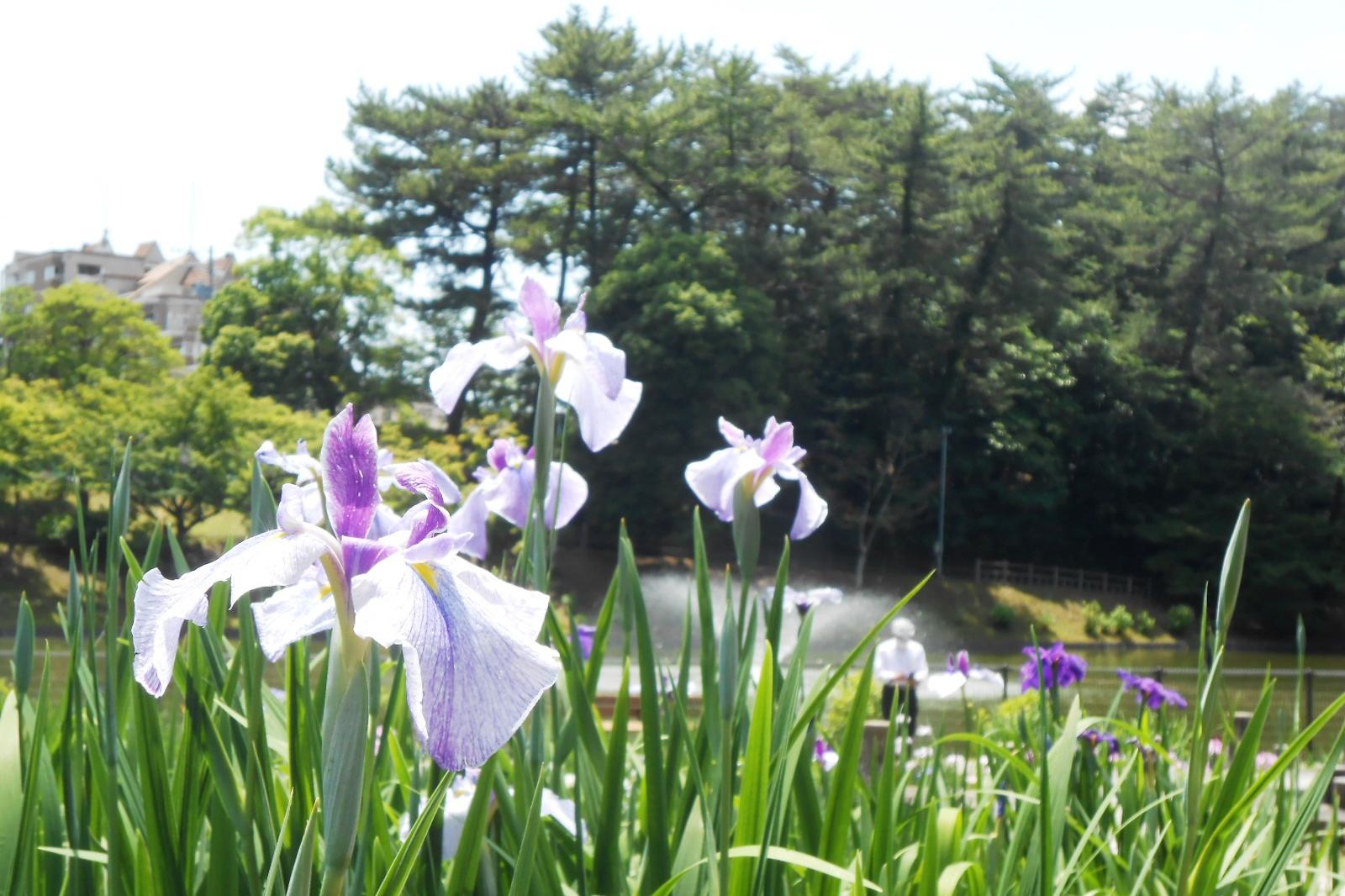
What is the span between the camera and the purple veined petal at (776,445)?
1.51 m

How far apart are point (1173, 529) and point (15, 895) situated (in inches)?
1166

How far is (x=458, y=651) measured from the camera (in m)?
0.60

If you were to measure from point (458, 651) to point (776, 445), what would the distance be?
0.96 m

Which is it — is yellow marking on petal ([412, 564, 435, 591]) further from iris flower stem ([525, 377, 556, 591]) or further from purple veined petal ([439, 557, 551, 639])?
iris flower stem ([525, 377, 556, 591])

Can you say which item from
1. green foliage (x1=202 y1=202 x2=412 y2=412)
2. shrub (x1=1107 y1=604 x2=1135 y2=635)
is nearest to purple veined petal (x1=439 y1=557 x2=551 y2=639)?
green foliage (x1=202 y1=202 x2=412 y2=412)

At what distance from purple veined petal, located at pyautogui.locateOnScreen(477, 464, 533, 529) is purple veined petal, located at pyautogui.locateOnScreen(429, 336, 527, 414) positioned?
209 millimetres

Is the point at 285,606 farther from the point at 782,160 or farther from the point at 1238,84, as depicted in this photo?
the point at 1238,84

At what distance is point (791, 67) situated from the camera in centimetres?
3109

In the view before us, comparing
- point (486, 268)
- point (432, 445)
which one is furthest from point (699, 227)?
point (432, 445)

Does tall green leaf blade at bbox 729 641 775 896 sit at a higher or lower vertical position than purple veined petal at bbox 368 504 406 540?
lower

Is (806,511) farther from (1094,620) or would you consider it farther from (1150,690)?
(1094,620)

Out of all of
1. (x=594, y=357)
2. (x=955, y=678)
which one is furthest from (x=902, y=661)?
(x=594, y=357)

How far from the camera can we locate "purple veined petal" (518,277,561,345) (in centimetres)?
142

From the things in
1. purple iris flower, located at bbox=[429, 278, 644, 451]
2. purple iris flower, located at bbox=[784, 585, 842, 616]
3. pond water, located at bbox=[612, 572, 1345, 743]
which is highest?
purple iris flower, located at bbox=[429, 278, 644, 451]
